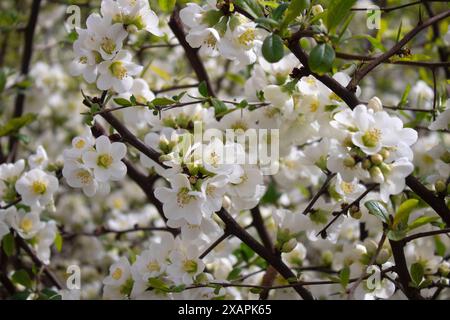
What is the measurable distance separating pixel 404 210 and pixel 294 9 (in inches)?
17.8

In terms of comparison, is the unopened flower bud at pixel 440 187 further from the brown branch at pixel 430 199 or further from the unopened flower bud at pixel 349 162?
the unopened flower bud at pixel 349 162

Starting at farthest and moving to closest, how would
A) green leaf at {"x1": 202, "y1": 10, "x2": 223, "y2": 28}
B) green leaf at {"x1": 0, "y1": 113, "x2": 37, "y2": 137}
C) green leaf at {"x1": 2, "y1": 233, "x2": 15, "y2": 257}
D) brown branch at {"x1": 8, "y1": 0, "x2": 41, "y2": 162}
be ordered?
brown branch at {"x1": 8, "y1": 0, "x2": 41, "y2": 162}
green leaf at {"x1": 0, "y1": 113, "x2": 37, "y2": 137}
green leaf at {"x1": 2, "y1": 233, "x2": 15, "y2": 257}
green leaf at {"x1": 202, "y1": 10, "x2": 223, "y2": 28}

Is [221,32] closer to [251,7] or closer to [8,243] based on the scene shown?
[251,7]

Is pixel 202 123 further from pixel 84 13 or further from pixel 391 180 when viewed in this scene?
pixel 84 13

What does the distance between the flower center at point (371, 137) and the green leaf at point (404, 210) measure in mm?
150

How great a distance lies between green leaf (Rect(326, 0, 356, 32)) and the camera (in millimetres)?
1102

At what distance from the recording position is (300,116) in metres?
1.41

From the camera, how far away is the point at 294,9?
1067mm

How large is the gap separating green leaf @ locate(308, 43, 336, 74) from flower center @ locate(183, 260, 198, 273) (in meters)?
0.55

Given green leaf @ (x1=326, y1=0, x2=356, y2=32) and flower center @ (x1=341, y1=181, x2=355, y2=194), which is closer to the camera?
green leaf @ (x1=326, y1=0, x2=356, y2=32)

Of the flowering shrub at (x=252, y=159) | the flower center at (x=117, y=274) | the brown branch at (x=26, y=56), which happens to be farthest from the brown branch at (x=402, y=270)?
the brown branch at (x=26, y=56)

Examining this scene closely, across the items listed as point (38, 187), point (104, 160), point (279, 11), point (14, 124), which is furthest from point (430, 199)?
point (14, 124)

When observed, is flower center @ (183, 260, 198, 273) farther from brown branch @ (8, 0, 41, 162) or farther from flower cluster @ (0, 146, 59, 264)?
brown branch @ (8, 0, 41, 162)

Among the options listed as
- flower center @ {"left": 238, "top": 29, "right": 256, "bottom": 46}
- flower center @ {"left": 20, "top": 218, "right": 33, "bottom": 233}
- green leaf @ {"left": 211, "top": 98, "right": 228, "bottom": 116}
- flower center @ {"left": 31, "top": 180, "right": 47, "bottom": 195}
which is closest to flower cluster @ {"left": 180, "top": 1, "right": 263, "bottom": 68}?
flower center @ {"left": 238, "top": 29, "right": 256, "bottom": 46}
